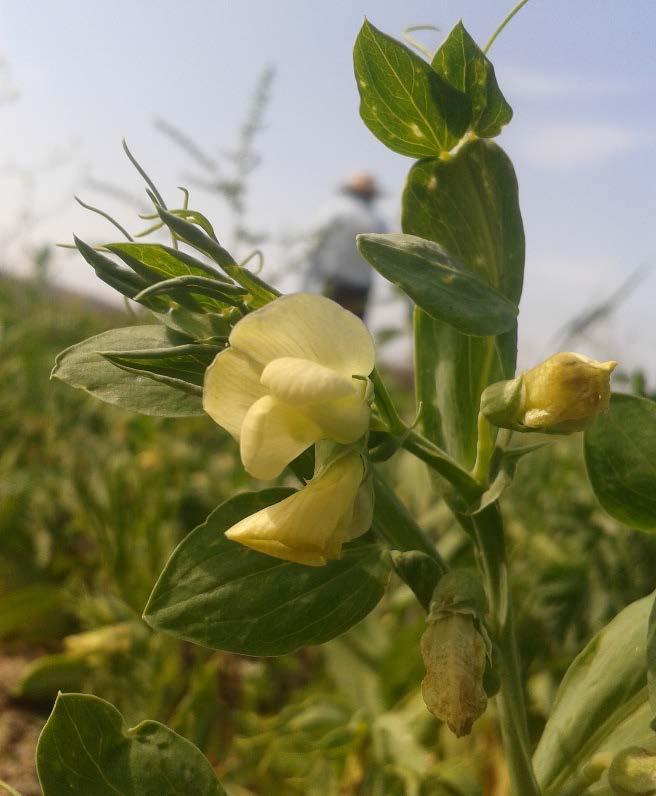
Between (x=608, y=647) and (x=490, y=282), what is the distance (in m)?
0.19

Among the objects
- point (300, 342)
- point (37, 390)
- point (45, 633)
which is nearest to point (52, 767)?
point (300, 342)

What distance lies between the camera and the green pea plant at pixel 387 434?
267mm

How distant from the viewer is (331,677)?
997 millimetres

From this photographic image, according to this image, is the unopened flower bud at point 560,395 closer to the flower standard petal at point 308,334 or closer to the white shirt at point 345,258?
the flower standard petal at point 308,334

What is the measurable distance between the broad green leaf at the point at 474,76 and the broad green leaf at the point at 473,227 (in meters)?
0.01

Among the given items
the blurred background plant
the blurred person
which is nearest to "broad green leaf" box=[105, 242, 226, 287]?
the blurred background plant

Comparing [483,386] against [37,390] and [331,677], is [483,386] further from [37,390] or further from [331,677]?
[37,390]

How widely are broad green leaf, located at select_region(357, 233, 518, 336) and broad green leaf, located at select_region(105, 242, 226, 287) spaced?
0.21 ft

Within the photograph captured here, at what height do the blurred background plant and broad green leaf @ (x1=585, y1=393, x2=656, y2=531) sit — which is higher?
broad green leaf @ (x1=585, y1=393, x2=656, y2=531)

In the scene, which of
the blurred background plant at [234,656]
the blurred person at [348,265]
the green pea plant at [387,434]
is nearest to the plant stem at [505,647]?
the green pea plant at [387,434]

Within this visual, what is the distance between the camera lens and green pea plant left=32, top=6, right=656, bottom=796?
0.88ft

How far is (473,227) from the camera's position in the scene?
14.1 inches

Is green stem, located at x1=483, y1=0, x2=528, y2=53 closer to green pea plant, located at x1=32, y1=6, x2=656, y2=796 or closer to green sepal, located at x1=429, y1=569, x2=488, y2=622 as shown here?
green pea plant, located at x1=32, y1=6, x2=656, y2=796

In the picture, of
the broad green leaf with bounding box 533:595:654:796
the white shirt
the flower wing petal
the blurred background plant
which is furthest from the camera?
the white shirt
